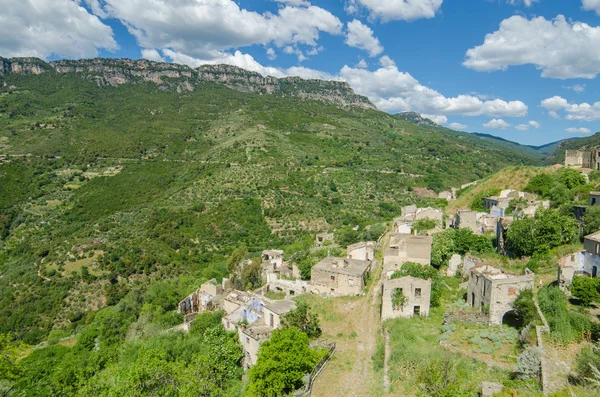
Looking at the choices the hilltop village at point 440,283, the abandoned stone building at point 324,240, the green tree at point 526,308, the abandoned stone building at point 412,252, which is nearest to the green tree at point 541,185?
the hilltop village at point 440,283

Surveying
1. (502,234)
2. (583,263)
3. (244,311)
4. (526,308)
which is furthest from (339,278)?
(583,263)

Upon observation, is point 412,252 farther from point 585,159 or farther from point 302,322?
point 585,159

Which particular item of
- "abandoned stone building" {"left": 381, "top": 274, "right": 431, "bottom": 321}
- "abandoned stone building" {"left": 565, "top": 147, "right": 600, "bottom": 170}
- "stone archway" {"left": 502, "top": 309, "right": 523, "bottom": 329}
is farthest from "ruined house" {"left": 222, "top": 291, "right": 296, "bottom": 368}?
"abandoned stone building" {"left": 565, "top": 147, "right": 600, "bottom": 170}

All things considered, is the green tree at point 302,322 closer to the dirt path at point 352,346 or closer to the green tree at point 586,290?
the dirt path at point 352,346

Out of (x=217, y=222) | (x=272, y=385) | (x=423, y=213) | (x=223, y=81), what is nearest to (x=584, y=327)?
(x=272, y=385)

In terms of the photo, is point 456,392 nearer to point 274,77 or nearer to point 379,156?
point 379,156

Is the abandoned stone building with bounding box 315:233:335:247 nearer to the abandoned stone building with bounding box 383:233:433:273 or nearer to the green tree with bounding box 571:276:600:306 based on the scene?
the abandoned stone building with bounding box 383:233:433:273

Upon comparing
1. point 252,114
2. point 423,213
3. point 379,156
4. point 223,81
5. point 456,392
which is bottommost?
point 456,392
